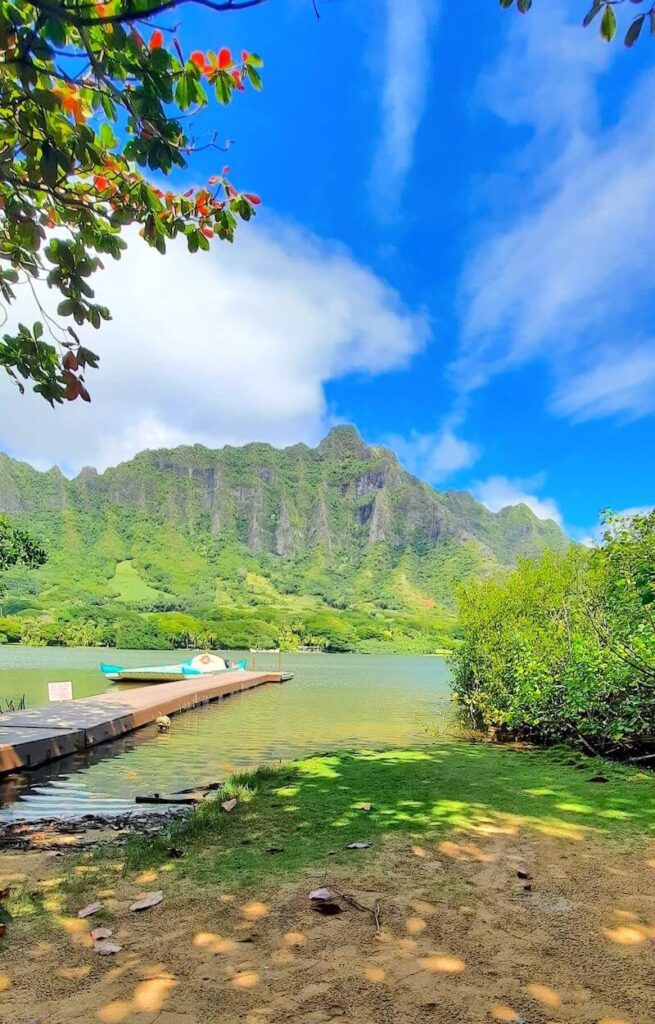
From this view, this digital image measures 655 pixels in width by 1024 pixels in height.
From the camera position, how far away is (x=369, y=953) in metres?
2.92

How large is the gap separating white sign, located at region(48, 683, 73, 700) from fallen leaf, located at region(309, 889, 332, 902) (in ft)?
54.7

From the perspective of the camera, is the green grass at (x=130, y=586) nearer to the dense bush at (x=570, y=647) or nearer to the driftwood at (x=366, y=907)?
the dense bush at (x=570, y=647)

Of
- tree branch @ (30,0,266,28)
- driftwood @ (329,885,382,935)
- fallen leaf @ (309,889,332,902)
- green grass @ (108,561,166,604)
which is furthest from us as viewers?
green grass @ (108,561,166,604)

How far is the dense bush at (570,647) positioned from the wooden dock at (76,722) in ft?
30.8

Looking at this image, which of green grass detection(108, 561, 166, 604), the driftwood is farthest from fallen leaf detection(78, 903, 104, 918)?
green grass detection(108, 561, 166, 604)

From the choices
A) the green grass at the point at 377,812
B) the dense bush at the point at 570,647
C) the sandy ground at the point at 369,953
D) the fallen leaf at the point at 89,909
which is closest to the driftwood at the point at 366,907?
the sandy ground at the point at 369,953

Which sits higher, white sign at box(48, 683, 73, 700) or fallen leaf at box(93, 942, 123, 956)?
fallen leaf at box(93, 942, 123, 956)

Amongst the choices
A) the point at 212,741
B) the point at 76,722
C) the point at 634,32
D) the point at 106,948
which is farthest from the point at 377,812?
the point at 212,741

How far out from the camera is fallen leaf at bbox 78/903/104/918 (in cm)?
356

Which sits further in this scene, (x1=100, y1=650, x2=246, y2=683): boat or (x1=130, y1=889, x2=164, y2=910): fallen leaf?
(x1=100, y1=650, x2=246, y2=683): boat

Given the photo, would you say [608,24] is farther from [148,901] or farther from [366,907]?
[148,901]

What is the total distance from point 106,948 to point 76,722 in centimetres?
1260

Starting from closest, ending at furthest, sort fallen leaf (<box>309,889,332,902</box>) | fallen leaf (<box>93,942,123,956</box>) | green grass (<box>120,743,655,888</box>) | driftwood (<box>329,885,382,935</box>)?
1. fallen leaf (<box>93,942,123,956</box>)
2. driftwood (<box>329,885,382,935</box>)
3. fallen leaf (<box>309,889,332,902</box>)
4. green grass (<box>120,743,655,888</box>)

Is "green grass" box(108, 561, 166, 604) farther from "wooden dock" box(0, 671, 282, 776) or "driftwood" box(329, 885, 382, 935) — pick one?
"driftwood" box(329, 885, 382, 935)
